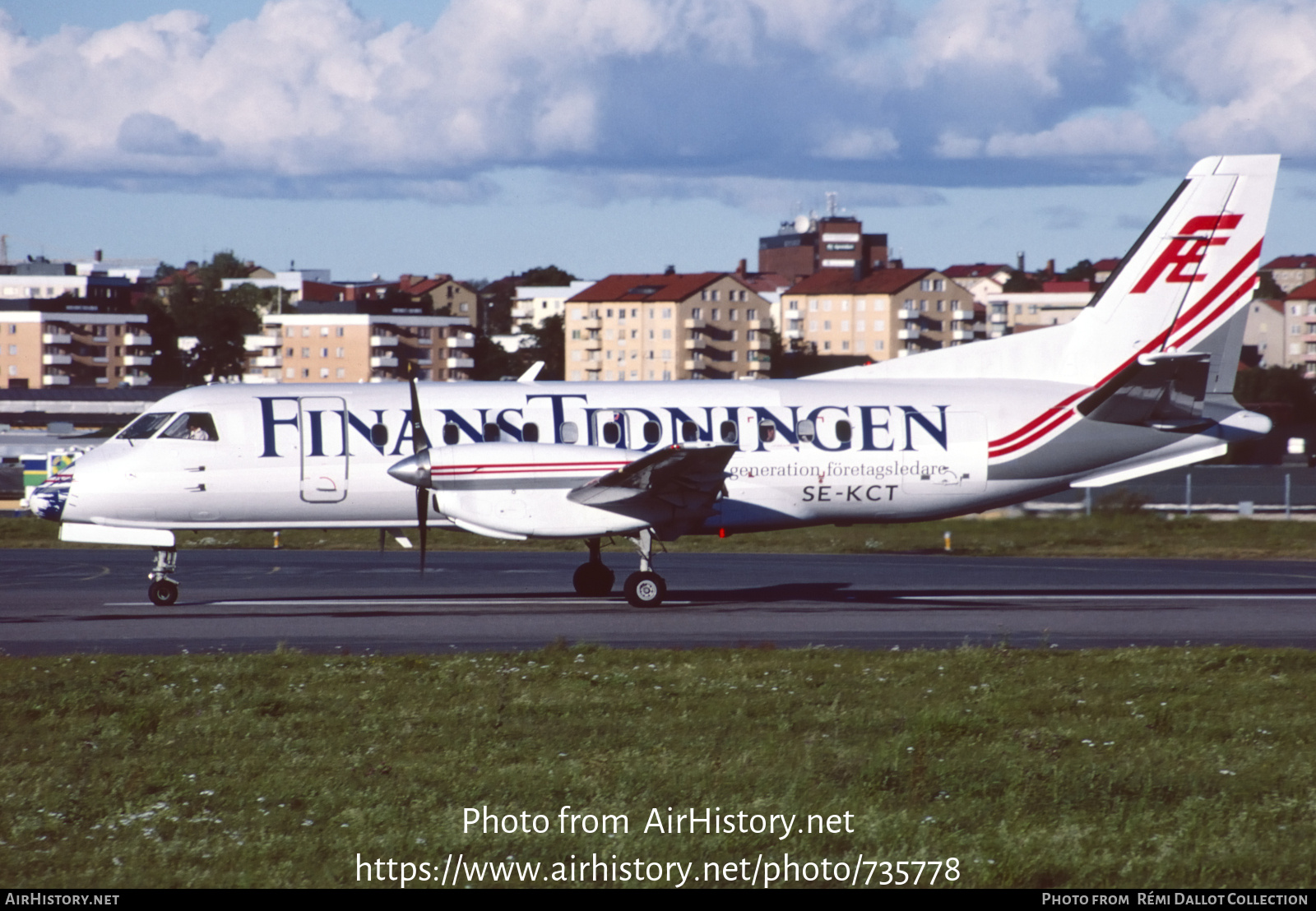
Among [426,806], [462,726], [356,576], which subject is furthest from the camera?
[356,576]

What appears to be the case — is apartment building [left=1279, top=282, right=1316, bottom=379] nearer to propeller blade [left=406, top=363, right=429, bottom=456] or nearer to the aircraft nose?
propeller blade [left=406, top=363, right=429, bottom=456]

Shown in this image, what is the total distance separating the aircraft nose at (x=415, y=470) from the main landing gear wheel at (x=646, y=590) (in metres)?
3.53

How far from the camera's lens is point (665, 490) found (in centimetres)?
2064

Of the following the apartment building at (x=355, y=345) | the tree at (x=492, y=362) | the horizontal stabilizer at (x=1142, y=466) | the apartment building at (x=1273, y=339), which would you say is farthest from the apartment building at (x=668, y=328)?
the horizontal stabilizer at (x=1142, y=466)

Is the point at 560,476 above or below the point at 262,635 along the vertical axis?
above

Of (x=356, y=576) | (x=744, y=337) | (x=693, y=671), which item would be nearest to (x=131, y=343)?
(x=744, y=337)

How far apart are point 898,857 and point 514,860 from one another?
234 centimetres

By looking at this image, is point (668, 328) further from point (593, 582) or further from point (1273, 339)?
point (593, 582)

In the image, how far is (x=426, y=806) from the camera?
9398 millimetres

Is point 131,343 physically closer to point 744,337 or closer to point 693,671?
point 744,337

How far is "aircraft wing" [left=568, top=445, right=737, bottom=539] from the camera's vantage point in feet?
65.8

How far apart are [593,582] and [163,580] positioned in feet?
22.2

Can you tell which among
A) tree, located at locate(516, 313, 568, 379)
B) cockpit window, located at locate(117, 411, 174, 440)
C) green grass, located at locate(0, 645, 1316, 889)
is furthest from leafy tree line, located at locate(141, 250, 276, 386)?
green grass, located at locate(0, 645, 1316, 889)

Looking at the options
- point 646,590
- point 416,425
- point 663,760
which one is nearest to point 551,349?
point 416,425
